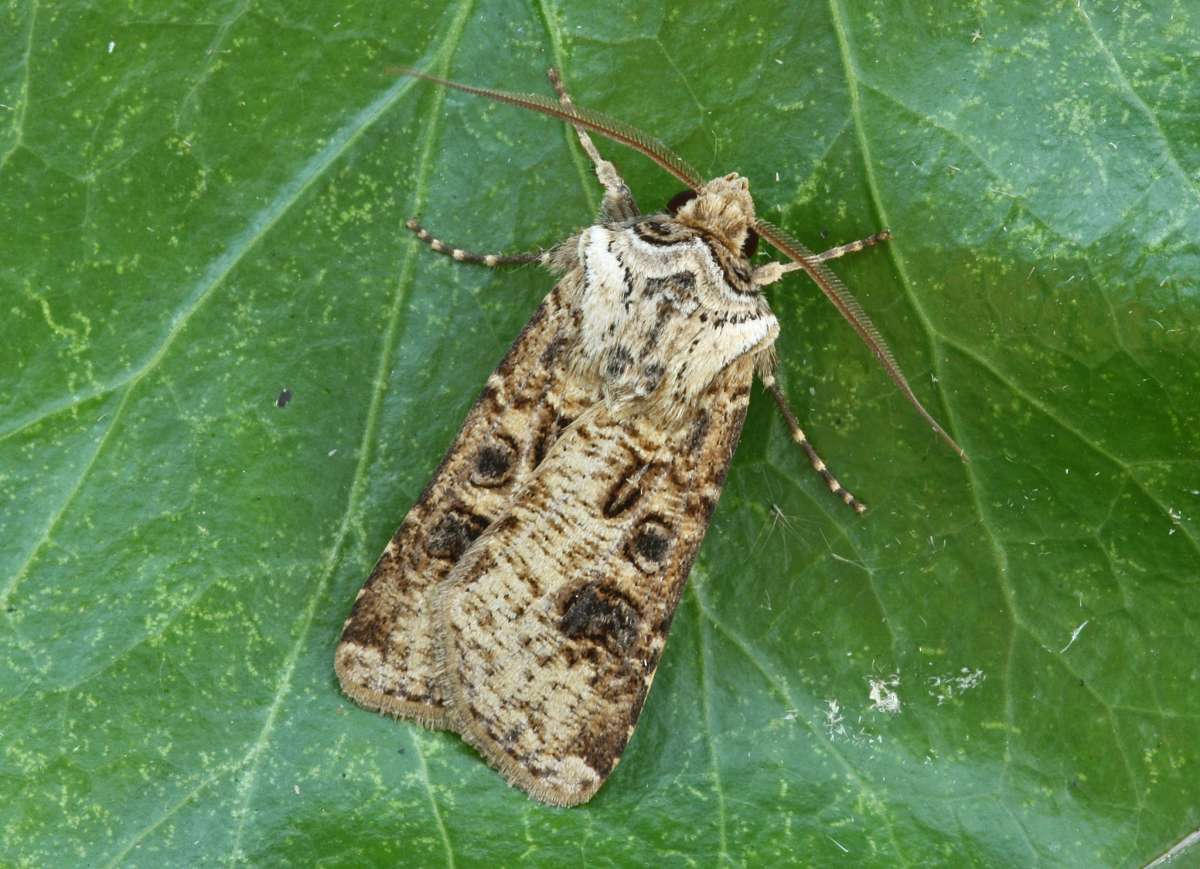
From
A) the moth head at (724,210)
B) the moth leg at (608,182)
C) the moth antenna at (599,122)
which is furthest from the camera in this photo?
the moth leg at (608,182)

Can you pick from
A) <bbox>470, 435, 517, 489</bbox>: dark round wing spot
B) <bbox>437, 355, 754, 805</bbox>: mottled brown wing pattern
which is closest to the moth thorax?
<bbox>437, 355, 754, 805</bbox>: mottled brown wing pattern

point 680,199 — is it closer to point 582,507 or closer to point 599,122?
point 599,122

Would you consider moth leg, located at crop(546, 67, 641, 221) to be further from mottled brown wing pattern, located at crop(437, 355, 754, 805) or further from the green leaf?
mottled brown wing pattern, located at crop(437, 355, 754, 805)

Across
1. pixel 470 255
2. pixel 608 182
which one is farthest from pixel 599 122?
pixel 470 255

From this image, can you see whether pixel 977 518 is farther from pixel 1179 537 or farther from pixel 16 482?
pixel 16 482

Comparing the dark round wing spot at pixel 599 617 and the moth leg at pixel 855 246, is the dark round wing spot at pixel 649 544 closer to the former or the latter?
the dark round wing spot at pixel 599 617

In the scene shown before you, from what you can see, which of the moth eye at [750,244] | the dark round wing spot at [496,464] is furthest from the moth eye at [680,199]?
the dark round wing spot at [496,464]

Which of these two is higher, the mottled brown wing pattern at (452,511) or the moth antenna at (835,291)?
the moth antenna at (835,291)

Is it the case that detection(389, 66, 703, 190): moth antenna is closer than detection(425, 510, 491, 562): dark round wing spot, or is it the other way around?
detection(389, 66, 703, 190): moth antenna
